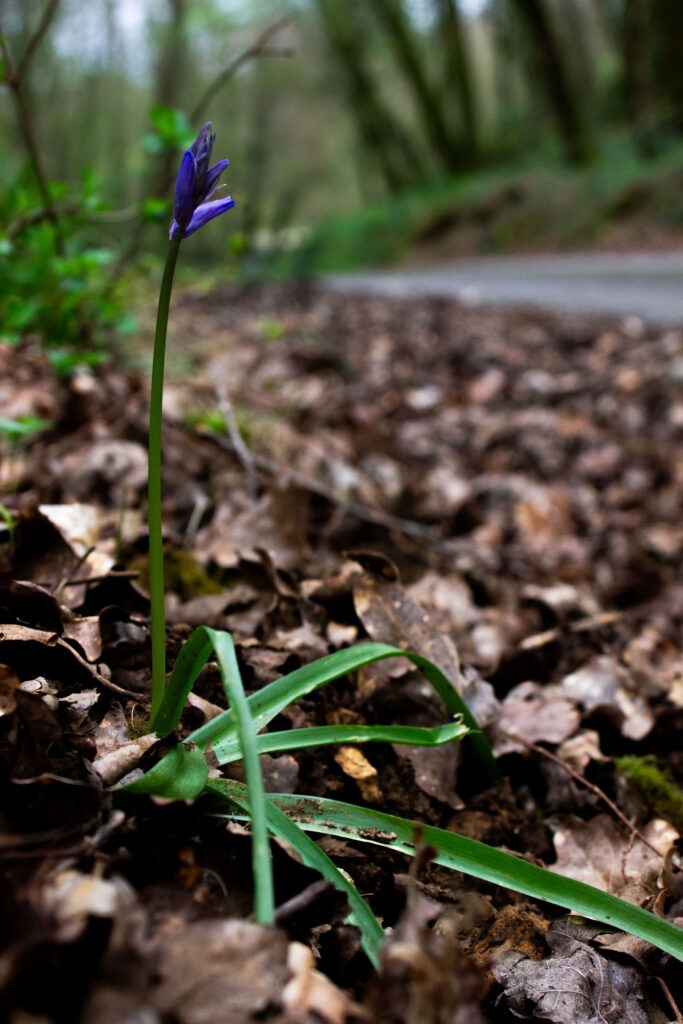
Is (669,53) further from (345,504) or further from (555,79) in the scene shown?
(345,504)

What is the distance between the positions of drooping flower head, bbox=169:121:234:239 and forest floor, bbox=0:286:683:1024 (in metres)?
0.58

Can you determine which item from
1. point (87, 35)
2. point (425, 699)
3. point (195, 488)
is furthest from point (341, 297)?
point (87, 35)

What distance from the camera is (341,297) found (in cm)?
1066

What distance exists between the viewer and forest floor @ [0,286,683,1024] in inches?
28.6

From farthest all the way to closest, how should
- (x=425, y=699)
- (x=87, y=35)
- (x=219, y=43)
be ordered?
(x=219, y=43), (x=87, y=35), (x=425, y=699)

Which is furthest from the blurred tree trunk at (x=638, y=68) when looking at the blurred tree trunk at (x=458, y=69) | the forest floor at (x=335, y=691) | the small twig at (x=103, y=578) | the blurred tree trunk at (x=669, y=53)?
the small twig at (x=103, y=578)

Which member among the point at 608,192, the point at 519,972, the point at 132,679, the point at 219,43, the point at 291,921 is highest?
the point at 219,43

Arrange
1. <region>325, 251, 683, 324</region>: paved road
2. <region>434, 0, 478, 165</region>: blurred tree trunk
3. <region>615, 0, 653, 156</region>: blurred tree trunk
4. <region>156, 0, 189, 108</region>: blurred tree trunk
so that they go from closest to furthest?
<region>325, 251, 683, 324</region>: paved road, <region>156, 0, 189, 108</region>: blurred tree trunk, <region>615, 0, 653, 156</region>: blurred tree trunk, <region>434, 0, 478, 165</region>: blurred tree trunk

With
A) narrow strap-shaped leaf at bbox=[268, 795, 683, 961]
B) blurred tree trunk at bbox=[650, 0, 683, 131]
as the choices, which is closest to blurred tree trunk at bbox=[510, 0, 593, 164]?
blurred tree trunk at bbox=[650, 0, 683, 131]

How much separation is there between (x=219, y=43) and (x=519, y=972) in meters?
27.3

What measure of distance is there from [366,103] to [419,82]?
340cm

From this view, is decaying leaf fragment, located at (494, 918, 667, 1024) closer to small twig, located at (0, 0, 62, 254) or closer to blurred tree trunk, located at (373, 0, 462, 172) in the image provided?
small twig, located at (0, 0, 62, 254)

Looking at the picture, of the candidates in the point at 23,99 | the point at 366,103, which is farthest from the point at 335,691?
the point at 366,103

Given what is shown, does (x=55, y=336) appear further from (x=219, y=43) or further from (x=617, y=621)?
(x=219, y=43)
